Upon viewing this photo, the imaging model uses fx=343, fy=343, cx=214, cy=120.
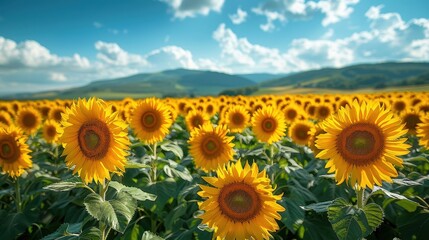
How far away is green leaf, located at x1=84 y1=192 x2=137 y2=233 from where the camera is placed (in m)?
3.40

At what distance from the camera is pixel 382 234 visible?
5844 mm

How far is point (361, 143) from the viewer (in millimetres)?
Answer: 3676

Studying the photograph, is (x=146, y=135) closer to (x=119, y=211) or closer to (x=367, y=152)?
(x=119, y=211)

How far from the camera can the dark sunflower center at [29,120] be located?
38.6ft

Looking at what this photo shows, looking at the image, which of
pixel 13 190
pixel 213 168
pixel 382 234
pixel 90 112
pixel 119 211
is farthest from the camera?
pixel 13 190

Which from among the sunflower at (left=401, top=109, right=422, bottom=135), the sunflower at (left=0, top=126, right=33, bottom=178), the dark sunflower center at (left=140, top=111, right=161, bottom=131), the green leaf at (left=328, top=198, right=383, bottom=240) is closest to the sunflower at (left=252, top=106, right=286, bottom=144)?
the dark sunflower center at (left=140, top=111, right=161, bottom=131)

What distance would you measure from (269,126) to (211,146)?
2.64 meters

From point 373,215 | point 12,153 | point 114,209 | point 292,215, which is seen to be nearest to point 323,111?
point 292,215

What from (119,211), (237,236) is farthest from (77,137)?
(237,236)

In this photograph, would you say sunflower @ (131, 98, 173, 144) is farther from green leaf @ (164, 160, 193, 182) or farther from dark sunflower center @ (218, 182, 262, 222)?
dark sunflower center @ (218, 182, 262, 222)

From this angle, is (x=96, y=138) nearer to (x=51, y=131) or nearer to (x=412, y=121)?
(x=51, y=131)

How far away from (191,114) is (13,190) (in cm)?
519

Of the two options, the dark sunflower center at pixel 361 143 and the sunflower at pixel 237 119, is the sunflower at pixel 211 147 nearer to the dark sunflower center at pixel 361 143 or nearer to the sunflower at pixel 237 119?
the dark sunflower center at pixel 361 143

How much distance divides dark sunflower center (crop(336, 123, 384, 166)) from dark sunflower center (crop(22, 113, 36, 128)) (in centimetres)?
1103
